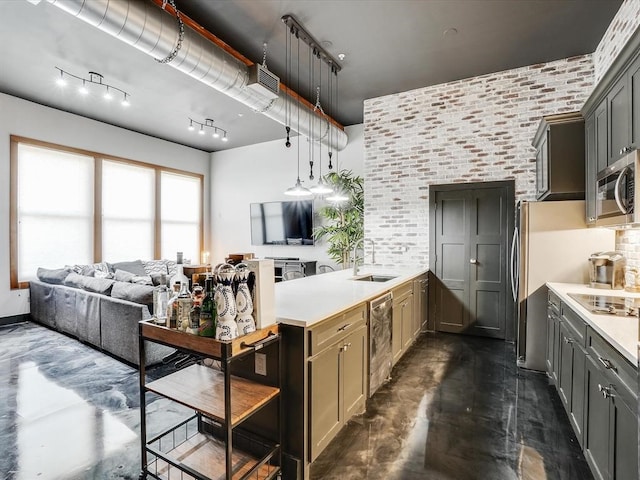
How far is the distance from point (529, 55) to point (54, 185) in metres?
7.25

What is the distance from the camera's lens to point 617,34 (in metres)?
3.25

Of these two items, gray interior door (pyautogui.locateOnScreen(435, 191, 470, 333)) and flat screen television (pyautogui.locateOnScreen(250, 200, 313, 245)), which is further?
flat screen television (pyautogui.locateOnScreen(250, 200, 313, 245))

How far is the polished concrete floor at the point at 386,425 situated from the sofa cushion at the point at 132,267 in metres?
A: 2.49

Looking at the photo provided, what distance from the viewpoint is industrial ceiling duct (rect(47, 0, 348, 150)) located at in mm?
2520

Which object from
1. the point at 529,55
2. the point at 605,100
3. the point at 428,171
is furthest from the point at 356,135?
the point at 605,100

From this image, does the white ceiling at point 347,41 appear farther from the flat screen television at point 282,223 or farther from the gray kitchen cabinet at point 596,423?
the gray kitchen cabinet at point 596,423

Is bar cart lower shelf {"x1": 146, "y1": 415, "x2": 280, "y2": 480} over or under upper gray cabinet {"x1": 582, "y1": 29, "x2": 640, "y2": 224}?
under

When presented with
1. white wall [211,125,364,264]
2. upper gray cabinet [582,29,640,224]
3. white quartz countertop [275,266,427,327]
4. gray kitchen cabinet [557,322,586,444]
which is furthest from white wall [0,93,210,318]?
upper gray cabinet [582,29,640,224]

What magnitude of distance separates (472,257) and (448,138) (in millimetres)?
1684

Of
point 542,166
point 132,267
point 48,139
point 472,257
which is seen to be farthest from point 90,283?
point 542,166

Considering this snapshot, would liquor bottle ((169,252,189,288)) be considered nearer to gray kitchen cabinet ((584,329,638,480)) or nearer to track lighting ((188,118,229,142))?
gray kitchen cabinet ((584,329,638,480))

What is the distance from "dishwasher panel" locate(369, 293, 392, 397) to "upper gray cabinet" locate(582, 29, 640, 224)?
75.2 inches

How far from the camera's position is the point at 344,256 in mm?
6074

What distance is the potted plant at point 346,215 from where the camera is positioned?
5949 mm
